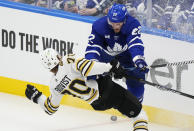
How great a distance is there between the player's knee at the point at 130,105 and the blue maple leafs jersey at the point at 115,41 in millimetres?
394

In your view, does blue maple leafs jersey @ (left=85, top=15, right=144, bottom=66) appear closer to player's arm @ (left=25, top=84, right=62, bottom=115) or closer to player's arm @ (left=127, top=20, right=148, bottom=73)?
player's arm @ (left=127, top=20, right=148, bottom=73)

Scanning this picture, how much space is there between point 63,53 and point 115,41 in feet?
4.59

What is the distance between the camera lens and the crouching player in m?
5.32

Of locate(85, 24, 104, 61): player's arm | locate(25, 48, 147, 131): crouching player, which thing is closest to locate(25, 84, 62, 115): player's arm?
locate(25, 48, 147, 131): crouching player

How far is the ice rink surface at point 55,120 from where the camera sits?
257 inches

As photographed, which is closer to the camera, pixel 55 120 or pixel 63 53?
pixel 55 120

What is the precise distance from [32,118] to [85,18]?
134cm

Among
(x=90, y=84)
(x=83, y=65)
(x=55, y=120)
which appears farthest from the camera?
(x=55, y=120)

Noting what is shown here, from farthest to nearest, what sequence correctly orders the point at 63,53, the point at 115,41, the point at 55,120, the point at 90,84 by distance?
the point at 63,53 → the point at 55,120 → the point at 115,41 → the point at 90,84

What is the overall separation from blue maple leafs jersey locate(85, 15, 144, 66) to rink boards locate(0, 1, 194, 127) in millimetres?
684

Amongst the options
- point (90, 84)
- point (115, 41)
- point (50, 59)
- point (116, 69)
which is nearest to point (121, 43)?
point (115, 41)

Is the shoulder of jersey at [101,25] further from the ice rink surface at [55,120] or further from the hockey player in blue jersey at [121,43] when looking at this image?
the ice rink surface at [55,120]

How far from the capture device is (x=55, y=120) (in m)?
6.76

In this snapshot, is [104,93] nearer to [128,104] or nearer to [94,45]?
[128,104]
